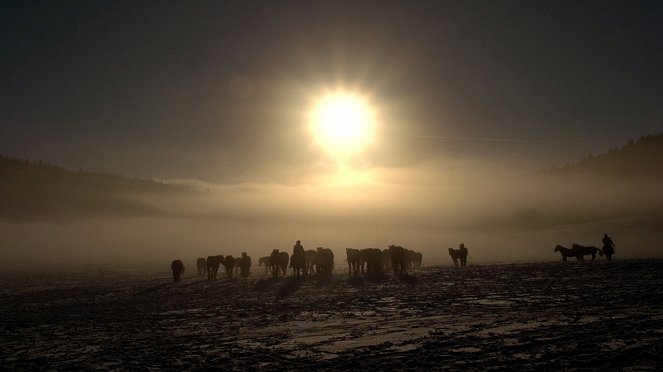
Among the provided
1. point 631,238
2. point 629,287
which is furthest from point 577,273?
point 631,238

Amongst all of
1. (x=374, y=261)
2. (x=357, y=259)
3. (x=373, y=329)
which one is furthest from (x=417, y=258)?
(x=373, y=329)

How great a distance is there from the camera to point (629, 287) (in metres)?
16.8

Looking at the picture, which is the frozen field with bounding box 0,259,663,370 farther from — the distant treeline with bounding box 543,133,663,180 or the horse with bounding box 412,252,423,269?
the distant treeline with bounding box 543,133,663,180

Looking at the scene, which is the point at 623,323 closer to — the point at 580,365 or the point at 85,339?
the point at 580,365

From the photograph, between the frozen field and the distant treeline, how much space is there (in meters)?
154

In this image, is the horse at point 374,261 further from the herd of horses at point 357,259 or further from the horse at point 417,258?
the horse at point 417,258

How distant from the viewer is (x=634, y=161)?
154 m

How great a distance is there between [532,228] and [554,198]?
116 ft

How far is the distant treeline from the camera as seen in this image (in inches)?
5723

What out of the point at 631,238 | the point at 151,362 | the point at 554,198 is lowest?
the point at 151,362

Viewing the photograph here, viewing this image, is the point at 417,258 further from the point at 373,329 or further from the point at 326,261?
the point at 373,329

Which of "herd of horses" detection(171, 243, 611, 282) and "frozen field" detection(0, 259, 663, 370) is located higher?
"herd of horses" detection(171, 243, 611, 282)

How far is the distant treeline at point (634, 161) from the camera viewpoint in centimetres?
14538

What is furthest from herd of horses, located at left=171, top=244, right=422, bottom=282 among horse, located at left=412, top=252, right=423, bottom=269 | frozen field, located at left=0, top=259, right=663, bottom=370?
frozen field, located at left=0, top=259, right=663, bottom=370
